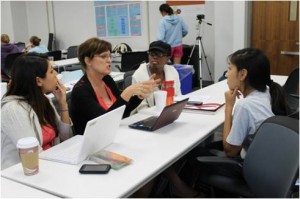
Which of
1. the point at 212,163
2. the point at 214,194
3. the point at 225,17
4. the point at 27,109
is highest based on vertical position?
the point at 225,17

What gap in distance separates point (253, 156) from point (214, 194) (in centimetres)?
58

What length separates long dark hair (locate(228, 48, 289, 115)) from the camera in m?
1.85

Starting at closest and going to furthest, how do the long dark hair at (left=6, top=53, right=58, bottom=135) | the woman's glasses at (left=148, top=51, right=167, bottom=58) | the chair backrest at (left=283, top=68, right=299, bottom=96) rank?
the long dark hair at (left=6, top=53, right=58, bottom=135)
the woman's glasses at (left=148, top=51, right=167, bottom=58)
the chair backrest at (left=283, top=68, right=299, bottom=96)

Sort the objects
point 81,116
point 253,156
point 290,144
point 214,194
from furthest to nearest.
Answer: point 81,116 < point 214,194 < point 253,156 < point 290,144

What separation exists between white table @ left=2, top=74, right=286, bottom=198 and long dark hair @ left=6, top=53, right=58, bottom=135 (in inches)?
15.7

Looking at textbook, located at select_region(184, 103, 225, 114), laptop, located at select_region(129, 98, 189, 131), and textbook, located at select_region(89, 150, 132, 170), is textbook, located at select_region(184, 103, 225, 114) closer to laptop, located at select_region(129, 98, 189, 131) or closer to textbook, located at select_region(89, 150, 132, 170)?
laptop, located at select_region(129, 98, 189, 131)


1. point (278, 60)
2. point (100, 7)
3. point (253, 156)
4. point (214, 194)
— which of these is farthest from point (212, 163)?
point (100, 7)

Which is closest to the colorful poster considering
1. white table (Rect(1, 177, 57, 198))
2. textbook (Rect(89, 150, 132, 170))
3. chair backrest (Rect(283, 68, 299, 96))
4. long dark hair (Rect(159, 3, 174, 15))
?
long dark hair (Rect(159, 3, 174, 15))

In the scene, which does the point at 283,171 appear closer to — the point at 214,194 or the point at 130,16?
the point at 214,194

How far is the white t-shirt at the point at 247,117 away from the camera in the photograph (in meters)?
1.76

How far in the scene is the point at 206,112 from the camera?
2.29 metres

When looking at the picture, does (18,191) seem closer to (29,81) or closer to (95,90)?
(29,81)

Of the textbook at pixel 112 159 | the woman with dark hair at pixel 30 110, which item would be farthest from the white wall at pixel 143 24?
the textbook at pixel 112 159

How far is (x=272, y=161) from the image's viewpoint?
1.42 m
